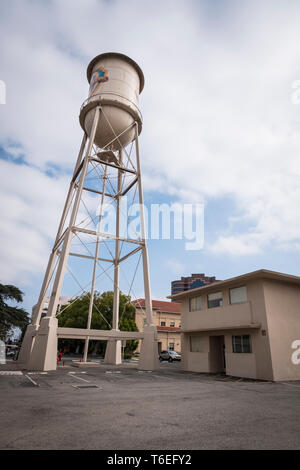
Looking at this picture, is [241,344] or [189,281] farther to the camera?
[189,281]

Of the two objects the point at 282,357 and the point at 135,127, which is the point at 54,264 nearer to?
the point at 135,127

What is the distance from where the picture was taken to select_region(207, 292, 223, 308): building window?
61.4ft

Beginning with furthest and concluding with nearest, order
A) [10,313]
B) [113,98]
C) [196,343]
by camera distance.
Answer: [10,313] → [196,343] → [113,98]

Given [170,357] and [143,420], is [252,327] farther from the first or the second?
[170,357]

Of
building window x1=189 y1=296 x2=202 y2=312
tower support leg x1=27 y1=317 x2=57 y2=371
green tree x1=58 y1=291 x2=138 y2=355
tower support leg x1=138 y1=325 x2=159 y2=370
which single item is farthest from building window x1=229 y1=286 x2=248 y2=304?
green tree x1=58 y1=291 x2=138 y2=355

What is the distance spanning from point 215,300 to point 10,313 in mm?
20589

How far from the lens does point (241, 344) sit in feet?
54.0

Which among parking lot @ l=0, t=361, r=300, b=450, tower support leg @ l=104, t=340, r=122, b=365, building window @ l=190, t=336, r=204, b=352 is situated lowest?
parking lot @ l=0, t=361, r=300, b=450

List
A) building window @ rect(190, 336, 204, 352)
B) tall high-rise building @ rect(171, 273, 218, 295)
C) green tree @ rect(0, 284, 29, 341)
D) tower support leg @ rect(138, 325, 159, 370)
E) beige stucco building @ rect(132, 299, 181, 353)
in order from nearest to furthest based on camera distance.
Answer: tower support leg @ rect(138, 325, 159, 370)
building window @ rect(190, 336, 204, 352)
green tree @ rect(0, 284, 29, 341)
beige stucco building @ rect(132, 299, 181, 353)
tall high-rise building @ rect(171, 273, 218, 295)

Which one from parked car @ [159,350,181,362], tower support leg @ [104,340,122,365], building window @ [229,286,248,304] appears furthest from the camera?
parked car @ [159,350,181,362]

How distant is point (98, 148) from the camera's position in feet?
73.0

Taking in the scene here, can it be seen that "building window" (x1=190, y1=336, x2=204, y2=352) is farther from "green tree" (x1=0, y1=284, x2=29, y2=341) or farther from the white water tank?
"green tree" (x1=0, y1=284, x2=29, y2=341)

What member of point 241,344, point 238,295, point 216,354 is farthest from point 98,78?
point 216,354
